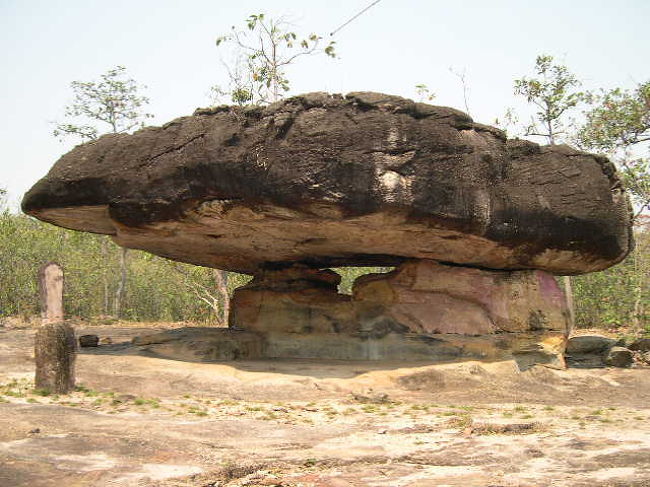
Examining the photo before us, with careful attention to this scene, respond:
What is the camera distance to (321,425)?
7398mm

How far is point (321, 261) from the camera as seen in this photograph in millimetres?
12633

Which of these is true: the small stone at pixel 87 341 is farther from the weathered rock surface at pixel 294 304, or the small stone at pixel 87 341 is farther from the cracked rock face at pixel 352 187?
the weathered rock surface at pixel 294 304

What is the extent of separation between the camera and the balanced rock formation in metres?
9.23

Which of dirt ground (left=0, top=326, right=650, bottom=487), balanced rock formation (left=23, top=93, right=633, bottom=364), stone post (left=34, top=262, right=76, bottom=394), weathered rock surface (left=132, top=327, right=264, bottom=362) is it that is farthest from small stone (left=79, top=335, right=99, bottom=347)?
stone post (left=34, top=262, right=76, bottom=394)

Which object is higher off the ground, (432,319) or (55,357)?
(432,319)

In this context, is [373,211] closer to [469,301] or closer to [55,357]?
[469,301]

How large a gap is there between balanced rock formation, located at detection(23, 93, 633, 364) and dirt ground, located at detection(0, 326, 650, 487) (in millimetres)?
1129

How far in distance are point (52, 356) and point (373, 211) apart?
177 inches

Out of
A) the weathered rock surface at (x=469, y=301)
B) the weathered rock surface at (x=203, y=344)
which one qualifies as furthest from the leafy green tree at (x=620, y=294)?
the weathered rock surface at (x=203, y=344)

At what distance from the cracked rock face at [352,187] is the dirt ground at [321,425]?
76.7 inches

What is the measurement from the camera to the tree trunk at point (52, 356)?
8516 millimetres

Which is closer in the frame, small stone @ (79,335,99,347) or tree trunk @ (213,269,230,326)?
small stone @ (79,335,99,347)

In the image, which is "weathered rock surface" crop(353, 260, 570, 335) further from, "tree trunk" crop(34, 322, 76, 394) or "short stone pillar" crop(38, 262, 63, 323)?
"short stone pillar" crop(38, 262, 63, 323)

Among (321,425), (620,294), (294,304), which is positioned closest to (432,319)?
(294,304)
